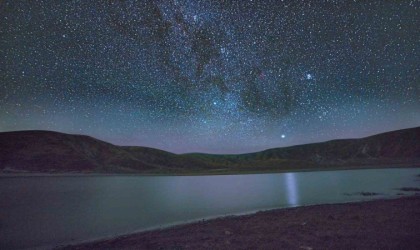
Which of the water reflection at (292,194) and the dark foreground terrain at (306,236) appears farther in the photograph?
the water reflection at (292,194)

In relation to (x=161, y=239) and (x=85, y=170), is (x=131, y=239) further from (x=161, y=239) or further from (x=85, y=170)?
(x=85, y=170)

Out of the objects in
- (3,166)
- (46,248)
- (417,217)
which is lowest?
(46,248)

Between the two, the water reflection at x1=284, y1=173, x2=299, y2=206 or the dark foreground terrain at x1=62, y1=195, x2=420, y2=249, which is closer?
the dark foreground terrain at x1=62, y1=195, x2=420, y2=249

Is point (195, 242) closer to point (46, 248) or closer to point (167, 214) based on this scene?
point (46, 248)

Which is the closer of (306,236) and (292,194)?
(306,236)

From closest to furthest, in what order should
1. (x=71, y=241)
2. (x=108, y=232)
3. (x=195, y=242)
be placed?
(x=195, y=242) < (x=71, y=241) < (x=108, y=232)

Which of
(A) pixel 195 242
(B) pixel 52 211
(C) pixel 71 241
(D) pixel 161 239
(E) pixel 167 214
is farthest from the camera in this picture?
(B) pixel 52 211

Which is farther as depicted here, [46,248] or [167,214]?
[167,214]

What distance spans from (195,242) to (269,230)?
4.98 metres

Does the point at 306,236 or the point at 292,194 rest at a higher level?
the point at 306,236

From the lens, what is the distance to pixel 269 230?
17.9m

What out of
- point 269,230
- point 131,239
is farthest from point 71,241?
point 269,230

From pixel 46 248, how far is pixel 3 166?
182071mm

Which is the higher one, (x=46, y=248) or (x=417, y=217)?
(x=417, y=217)
